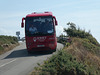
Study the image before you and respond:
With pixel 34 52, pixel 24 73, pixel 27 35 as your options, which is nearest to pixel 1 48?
pixel 34 52

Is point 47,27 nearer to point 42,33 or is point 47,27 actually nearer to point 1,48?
point 42,33

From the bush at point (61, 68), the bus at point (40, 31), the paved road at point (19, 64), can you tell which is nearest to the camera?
the bush at point (61, 68)

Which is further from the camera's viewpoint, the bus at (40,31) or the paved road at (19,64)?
the bus at (40,31)

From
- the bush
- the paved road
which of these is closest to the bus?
the paved road

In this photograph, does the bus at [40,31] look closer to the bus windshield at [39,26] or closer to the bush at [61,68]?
the bus windshield at [39,26]

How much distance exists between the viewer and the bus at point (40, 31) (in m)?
21.5

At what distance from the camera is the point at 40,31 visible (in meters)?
21.6

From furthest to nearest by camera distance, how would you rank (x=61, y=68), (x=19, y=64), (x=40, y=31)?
1. (x=40, y=31)
2. (x=19, y=64)
3. (x=61, y=68)

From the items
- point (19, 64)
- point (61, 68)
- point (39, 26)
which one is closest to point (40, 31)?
point (39, 26)

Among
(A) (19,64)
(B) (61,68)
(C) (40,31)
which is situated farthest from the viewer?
(C) (40,31)

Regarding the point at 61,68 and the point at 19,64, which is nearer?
the point at 61,68

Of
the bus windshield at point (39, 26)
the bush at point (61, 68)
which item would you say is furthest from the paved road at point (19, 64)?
the bus windshield at point (39, 26)

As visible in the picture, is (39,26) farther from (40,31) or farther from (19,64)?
(19,64)

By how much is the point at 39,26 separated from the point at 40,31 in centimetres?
45
